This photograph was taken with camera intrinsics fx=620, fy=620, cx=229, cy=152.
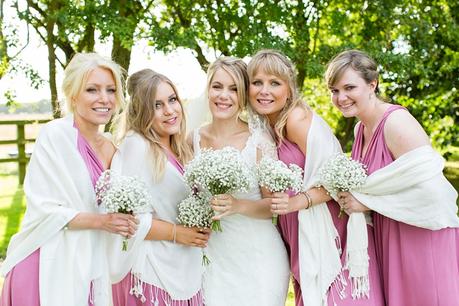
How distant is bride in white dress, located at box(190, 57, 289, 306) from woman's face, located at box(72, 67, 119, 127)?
34.9 inches

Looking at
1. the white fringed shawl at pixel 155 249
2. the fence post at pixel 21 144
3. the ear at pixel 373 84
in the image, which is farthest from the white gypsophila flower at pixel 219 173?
the fence post at pixel 21 144

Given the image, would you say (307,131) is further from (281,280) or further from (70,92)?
(70,92)

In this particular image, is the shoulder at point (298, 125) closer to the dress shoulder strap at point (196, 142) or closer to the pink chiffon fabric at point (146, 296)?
the dress shoulder strap at point (196, 142)

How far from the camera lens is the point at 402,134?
14.6 feet

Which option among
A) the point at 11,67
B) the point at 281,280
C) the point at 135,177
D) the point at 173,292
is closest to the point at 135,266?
the point at 173,292

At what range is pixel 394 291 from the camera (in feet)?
15.1

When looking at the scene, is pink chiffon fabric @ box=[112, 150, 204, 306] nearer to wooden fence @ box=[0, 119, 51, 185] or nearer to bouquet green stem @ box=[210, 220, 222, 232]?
bouquet green stem @ box=[210, 220, 222, 232]

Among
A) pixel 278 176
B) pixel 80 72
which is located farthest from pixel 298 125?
pixel 80 72

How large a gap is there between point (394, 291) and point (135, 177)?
210 centimetres

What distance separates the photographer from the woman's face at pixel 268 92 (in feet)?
15.8

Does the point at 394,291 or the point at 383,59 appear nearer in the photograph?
the point at 394,291

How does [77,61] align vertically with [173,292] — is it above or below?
above

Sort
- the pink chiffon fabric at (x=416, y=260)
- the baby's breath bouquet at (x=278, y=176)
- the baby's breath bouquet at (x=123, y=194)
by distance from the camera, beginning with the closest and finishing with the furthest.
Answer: the baby's breath bouquet at (x=123, y=194)
the baby's breath bouquet at (x=278, y=176)
the pink chiffon fabric at (x=416, y=260)

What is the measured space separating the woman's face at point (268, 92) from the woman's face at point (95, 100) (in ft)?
3.70
